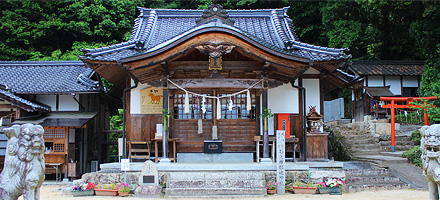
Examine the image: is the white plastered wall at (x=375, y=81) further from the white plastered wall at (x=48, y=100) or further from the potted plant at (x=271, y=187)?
the white plastered wall at (x=48, y=100)

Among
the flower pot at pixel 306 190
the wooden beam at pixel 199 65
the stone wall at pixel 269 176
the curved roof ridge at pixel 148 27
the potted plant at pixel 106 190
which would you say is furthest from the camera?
the curved roof ridge at pixel 148 27

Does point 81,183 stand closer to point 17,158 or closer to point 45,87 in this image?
point 17,158

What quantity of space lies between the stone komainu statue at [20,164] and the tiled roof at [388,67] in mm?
21910

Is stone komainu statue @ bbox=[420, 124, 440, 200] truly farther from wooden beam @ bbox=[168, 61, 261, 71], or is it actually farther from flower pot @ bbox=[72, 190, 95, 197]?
flower pot @ bbox=[72, 190, 95, 197]

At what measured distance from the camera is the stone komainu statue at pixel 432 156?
670cm

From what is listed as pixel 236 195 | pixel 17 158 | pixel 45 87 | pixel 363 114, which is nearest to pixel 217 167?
pixel 236 195

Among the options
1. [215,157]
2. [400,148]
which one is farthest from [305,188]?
[400,148]

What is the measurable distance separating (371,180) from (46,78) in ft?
47.2

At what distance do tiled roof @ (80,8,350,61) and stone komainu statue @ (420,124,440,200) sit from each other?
571 centimetres

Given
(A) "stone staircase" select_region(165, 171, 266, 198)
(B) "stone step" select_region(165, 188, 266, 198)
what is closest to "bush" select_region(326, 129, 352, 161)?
(A) "stone staircase" select_region(165, 171, 266, 198)

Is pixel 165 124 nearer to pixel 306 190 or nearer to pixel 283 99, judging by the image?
pixel 283 99

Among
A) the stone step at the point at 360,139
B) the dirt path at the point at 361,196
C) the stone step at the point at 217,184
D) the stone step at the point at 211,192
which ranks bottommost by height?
the dirt path at the point at 361,196

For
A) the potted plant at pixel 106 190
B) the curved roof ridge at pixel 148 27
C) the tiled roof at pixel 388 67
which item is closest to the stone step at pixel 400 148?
the tiled roof at pixel 388 67

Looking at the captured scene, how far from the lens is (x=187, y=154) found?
535 inches
